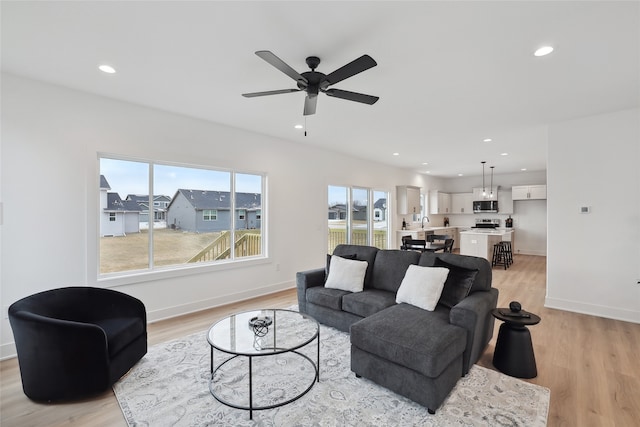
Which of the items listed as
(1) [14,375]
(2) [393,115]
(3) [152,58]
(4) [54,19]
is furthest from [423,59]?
(1) [14,375]

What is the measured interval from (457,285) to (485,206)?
8.24 m

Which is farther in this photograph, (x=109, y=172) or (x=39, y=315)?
(x=109, y=172)

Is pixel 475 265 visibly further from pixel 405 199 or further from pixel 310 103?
pixel 405 199

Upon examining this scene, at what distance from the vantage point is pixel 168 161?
152 inches

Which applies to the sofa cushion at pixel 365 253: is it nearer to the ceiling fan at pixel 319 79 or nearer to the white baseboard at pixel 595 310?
the ceiling fan at pixel 319 79

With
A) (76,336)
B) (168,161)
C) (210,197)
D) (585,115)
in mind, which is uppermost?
(585,115)

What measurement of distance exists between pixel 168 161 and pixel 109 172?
671 millimetres

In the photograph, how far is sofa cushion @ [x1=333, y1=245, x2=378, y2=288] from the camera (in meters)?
3.52

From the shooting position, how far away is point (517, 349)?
2.44 metres

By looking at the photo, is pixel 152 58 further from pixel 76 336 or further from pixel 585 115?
pixel 585 115

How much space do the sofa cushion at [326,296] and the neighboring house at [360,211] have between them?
9.39 feet

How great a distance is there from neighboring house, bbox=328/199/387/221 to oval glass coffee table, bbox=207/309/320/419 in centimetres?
376

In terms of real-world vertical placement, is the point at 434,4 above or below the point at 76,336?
above

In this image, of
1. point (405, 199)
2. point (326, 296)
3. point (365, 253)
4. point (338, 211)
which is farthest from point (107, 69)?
point (405, 199)
